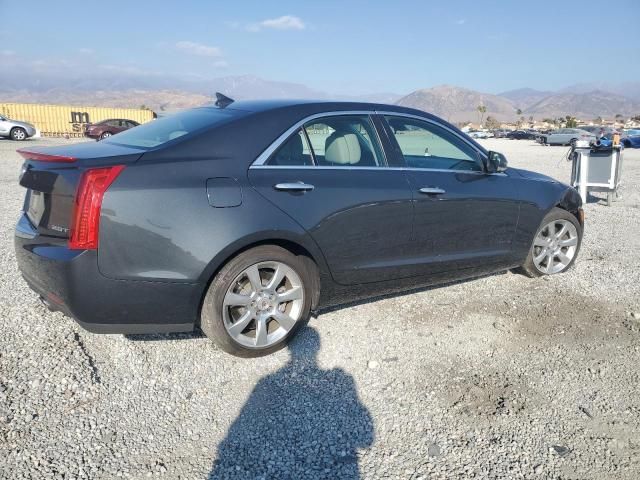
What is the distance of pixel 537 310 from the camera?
437 cm

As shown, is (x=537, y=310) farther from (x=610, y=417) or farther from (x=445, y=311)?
(x=610, y=417)

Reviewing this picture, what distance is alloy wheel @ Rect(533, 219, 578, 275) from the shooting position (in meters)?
5.05

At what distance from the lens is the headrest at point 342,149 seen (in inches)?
144

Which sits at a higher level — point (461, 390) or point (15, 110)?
point (15, 110)

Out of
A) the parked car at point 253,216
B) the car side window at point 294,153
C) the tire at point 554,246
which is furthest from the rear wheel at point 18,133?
the tire at point 554,246

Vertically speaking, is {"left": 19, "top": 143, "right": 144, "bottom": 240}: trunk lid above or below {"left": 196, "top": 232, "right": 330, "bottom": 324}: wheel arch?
above

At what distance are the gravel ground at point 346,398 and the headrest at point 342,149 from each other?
1.25 metres

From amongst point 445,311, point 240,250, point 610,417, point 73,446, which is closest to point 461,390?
point 610,417

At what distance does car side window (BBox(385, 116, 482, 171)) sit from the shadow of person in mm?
1841

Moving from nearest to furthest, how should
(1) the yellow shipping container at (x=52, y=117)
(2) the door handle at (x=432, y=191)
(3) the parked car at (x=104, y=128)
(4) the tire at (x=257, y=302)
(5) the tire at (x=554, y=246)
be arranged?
(4) the tire at (x=257, y=302) → (2) the door handle at (x=432, y=191) → (5) the tire at (x=554, y=246) → (3) the parked car at (x=104, y=128) → (1) the yellow shipping container at (x=52, y=117)

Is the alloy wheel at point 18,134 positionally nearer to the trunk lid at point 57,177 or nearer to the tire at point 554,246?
the trunk lid at point 57,177

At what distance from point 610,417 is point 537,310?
156cm

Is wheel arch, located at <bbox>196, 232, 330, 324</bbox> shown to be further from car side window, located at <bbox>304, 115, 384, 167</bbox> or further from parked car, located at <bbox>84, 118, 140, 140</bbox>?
parked car, located at <bbox>84, 118, 140, 140</bbox>

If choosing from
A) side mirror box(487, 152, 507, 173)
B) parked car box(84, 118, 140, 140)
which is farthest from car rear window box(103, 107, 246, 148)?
parked car box(84, 118, 140, 140)
